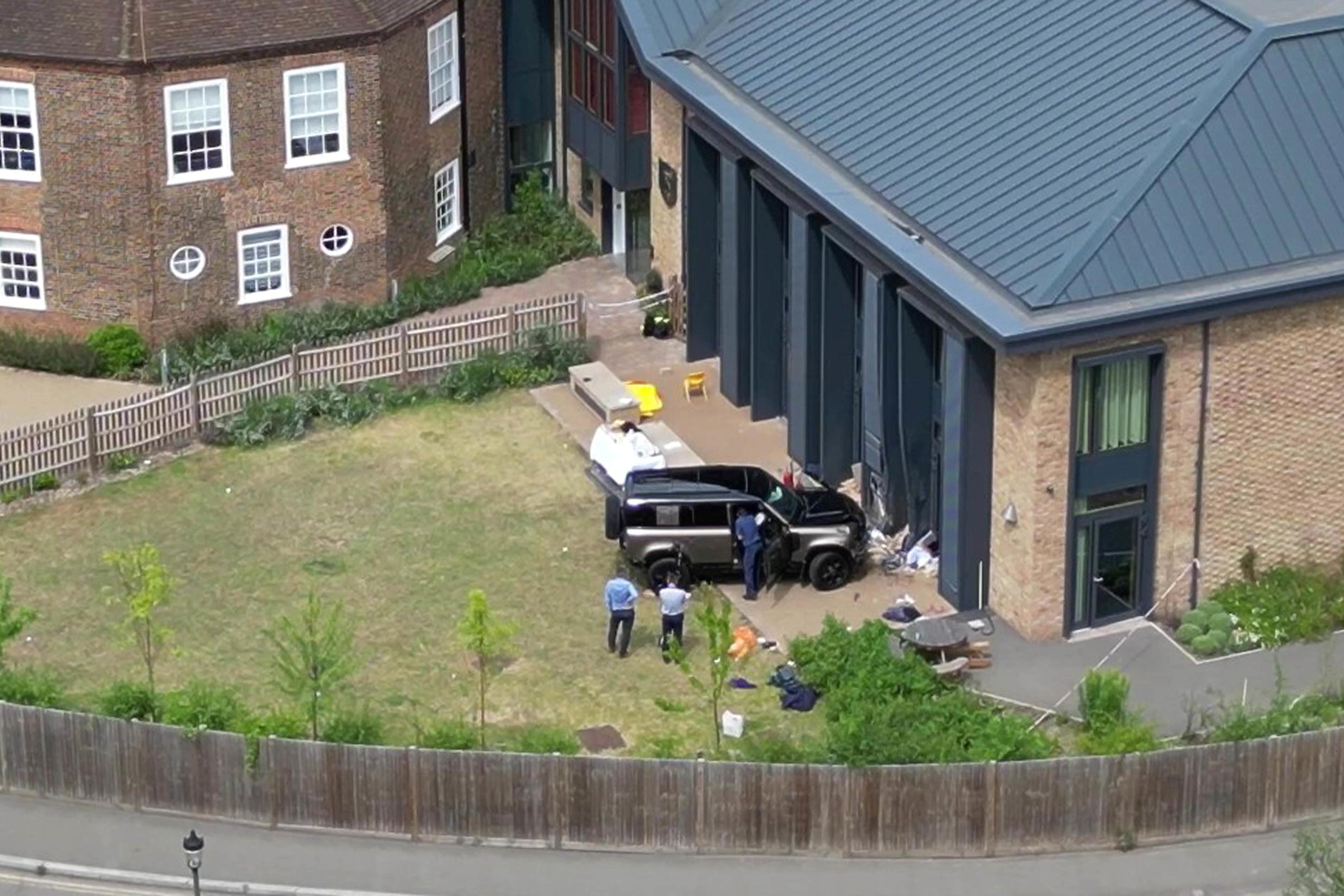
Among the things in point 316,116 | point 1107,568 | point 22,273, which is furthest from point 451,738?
point 22,273

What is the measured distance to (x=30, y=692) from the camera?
1608 inches

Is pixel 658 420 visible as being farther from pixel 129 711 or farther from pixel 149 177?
pixel 129 711

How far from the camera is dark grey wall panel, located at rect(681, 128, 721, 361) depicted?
52.8 metres

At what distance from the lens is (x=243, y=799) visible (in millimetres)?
39156

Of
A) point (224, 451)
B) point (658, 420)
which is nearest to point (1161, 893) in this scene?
point (658, 420)

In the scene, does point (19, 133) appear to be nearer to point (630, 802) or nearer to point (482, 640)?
point (482, 640)

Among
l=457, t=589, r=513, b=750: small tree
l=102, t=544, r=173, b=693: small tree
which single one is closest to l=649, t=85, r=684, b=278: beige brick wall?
l=457, t=589, r=513, b=750: small tree

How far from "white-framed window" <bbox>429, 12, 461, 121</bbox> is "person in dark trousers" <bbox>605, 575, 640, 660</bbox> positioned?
1663cm

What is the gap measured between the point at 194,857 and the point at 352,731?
16.0ft

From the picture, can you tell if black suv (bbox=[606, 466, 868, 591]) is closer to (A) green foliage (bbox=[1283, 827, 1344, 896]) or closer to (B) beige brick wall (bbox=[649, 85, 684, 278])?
(B) beige brick wall (bbox=[649, 85, 684, 278])

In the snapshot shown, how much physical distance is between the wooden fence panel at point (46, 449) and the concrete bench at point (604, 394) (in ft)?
28.1

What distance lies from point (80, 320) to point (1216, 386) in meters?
22.4

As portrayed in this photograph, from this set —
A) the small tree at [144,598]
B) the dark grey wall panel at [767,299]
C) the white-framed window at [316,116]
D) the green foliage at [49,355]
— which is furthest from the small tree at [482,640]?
the white-framed window at [316,116]

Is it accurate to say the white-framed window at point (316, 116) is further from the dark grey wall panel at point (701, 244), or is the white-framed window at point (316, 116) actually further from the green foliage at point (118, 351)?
the dark grey wall panel at point (701, 244)
